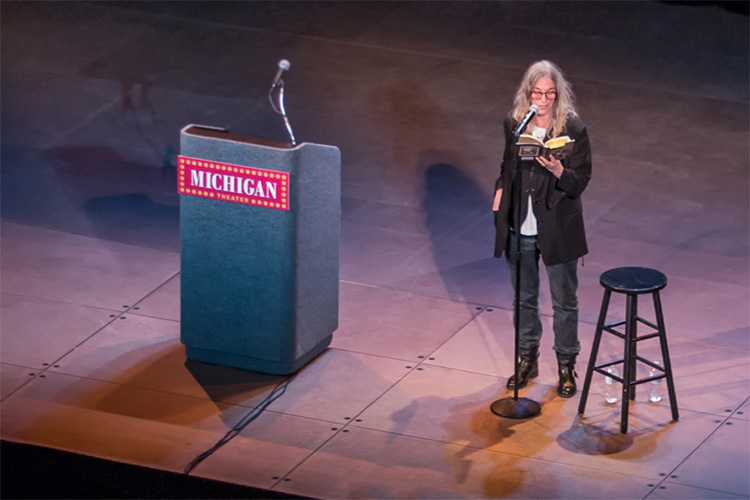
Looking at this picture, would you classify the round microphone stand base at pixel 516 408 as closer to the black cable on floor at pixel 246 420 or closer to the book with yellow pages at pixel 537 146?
the black cable on floor at pixel 246 420

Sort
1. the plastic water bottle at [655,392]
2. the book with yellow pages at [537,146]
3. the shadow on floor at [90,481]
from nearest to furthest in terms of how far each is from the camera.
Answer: the shadow on floor at [90,481], the book with yellow pages at [537,146], the plastic water bottle at [655,392]

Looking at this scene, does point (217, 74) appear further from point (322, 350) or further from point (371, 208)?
point (322, 350)

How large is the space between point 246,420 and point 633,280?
82.9 inches

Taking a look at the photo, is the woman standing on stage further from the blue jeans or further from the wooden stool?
the wooden stool

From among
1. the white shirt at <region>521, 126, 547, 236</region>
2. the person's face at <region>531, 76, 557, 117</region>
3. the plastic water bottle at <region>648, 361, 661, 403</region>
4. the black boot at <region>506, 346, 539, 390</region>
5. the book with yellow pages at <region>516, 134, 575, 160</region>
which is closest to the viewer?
the book with yellow pages at <region>516, 134, 575, 160</region>

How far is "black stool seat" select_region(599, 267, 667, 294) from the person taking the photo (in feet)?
22.0

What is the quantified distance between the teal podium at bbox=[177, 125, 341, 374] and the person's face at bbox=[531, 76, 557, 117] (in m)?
1.14

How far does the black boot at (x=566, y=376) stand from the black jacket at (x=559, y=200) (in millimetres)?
578

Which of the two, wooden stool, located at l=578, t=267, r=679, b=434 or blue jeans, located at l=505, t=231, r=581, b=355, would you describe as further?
blue jeans, located at l=505, t=231, r=581, b=355

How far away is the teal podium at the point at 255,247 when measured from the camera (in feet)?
23.3

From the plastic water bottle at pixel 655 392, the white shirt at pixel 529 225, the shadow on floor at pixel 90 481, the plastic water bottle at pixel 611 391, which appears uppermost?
the white shirt at pixel 529 225

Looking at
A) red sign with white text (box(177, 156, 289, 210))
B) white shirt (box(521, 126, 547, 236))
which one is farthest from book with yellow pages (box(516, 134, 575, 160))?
red sign with white text (box(177, 156, 289, 210))

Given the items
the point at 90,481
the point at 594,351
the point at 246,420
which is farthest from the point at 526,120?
the point at 90,481

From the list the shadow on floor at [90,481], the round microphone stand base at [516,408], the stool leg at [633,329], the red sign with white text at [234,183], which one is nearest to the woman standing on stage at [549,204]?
the round microphone stand base at [516,408]
